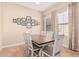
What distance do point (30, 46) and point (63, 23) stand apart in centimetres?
63

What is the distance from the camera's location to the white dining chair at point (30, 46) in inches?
63.9

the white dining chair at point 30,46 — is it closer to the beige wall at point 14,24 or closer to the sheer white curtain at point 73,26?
the beige wall at point 14,24

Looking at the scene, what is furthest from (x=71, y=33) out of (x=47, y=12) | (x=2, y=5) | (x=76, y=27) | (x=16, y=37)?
(x=2, y=5)

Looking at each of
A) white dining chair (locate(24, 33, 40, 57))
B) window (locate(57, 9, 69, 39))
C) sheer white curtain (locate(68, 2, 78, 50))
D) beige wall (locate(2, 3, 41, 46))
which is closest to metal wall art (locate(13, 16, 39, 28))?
beige wall (locate(2, 3, 41, 46))

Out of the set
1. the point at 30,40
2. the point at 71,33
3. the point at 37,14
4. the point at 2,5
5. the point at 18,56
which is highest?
the point at 2,5

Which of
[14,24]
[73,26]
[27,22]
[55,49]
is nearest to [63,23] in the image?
[73,26]

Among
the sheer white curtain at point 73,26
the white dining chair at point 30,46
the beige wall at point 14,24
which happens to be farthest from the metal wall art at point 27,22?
the sheer white curtain at point 73,26

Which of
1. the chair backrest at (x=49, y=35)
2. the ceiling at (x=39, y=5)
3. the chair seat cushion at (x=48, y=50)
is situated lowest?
the chair seat cushion at (x=48, y=50)

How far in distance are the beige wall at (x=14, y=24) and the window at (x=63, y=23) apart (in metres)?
0.31

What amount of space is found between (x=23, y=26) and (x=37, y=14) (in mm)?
289

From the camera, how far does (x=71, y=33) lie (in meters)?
1.59

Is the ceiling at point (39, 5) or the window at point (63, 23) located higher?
the ceiling at point (39, 5)

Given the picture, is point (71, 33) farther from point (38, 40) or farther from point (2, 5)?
point (2, 5)

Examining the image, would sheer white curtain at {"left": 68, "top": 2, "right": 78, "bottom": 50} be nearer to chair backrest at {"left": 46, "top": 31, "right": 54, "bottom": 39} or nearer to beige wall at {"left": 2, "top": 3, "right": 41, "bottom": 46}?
chair backrest at {"left": 46, "top": 31, "right": 54, "bottom": 39}
